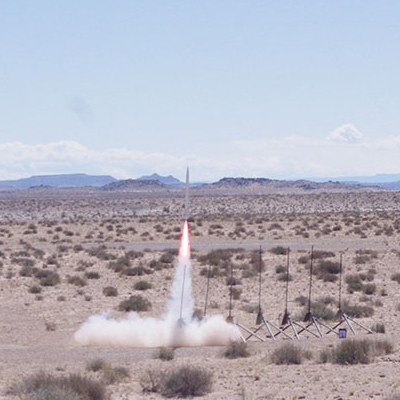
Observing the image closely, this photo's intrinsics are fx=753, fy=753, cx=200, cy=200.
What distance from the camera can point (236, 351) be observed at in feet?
66.3

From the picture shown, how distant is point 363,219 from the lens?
77938 mm

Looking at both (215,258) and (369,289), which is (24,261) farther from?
(369,289)

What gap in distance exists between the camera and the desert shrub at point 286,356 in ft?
61.5

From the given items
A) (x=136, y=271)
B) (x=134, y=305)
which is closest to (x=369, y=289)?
(x=134, y=305)

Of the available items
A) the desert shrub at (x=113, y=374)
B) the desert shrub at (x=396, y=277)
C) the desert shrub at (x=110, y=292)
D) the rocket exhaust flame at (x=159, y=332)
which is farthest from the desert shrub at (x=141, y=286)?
the desert shrub at (x=113, y=374)

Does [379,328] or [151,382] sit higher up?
[151,382]

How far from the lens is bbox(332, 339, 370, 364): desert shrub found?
60.3ft

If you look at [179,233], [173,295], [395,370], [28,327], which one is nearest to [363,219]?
[179,233]

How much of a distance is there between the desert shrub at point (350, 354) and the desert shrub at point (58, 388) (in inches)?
241

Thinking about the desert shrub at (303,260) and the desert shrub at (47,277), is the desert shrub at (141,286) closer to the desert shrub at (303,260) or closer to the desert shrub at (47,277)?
the desert shrub at (47,277)

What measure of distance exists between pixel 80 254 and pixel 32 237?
16073 mm

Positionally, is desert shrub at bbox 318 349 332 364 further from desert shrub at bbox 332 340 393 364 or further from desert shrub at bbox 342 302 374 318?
desert shrub at bbox 342 302 374 318

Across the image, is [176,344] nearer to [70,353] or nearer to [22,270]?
[70,353]

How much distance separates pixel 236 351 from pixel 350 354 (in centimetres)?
325
